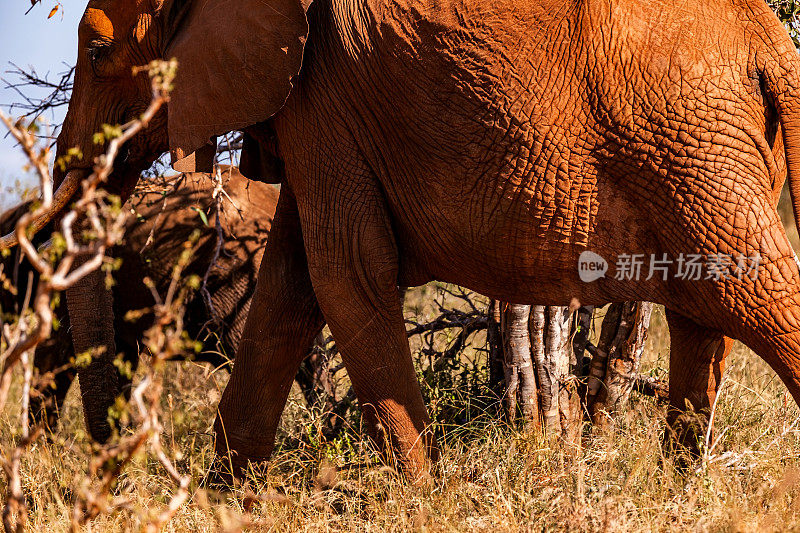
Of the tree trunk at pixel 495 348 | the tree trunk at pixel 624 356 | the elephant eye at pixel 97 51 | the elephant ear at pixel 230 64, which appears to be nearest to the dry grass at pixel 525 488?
the tree trunk at pixel 624 356

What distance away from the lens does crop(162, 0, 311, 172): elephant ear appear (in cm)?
313

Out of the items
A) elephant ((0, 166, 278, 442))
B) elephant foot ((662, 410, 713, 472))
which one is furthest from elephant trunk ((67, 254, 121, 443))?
elephant foot ((662, 410, 713, 472))

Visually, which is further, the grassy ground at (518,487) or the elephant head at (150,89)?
the elephant head at (150,89)

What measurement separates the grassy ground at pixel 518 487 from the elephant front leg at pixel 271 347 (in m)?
0.22

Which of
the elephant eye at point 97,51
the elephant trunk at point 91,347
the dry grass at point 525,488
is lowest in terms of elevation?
the dry grass at point 525,488

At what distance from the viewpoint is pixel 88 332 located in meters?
3.94

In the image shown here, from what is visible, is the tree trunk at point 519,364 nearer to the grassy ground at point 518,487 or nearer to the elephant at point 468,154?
the grassy ground at point 518,487

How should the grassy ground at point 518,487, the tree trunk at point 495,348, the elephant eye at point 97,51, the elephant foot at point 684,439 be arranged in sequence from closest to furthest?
the grassy ground at point 518,487, the elephant foot at point 684,439, the elephant eye at point 97,51, the tree trunk at point 495,348

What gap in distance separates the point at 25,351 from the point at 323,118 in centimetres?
150

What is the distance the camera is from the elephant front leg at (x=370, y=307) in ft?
10.6

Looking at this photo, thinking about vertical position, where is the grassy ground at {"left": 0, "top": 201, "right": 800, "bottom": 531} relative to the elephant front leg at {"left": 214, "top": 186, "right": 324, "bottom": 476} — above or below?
below

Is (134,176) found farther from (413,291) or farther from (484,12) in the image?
(413,291)

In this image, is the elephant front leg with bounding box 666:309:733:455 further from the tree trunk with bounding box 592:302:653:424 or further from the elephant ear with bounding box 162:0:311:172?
the elephant ear with bounding box 162:0:311:172

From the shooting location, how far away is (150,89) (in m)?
3.55
